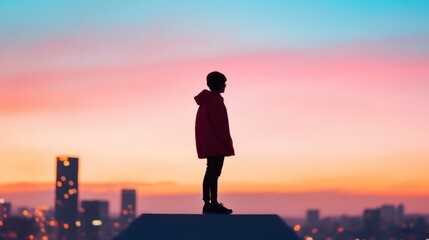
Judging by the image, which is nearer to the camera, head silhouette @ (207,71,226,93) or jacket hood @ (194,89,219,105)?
jacket hood @ (194,89,219,105)

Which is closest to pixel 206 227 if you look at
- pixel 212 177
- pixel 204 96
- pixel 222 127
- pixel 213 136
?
pixel 212 177

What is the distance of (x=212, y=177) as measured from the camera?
58.5 ft

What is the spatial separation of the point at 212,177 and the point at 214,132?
0.88 metres

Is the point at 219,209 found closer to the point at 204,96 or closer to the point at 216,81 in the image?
the point at 204,96

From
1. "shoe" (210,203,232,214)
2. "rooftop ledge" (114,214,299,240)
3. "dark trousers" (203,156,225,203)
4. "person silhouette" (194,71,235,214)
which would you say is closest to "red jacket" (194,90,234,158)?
"person silhouette" (194,71,235,214)

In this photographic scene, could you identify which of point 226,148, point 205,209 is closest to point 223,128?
point 226,148

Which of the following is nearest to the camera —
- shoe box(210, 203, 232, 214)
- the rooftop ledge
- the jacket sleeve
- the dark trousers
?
the rooftop ledge

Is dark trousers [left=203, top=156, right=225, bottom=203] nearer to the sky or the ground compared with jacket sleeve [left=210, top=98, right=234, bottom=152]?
nearer to the ground

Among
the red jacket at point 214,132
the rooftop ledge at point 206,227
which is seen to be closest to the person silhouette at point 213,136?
the red jacket at point 214,132

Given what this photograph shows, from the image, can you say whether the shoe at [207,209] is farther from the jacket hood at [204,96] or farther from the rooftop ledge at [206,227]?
the jacket hood at [204,96]

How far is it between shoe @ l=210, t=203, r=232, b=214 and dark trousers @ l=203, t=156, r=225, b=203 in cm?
10

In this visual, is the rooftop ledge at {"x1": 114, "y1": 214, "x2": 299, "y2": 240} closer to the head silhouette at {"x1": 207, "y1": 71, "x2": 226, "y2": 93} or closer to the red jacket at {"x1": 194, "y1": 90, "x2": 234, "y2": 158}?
the red jacket at {"x1": 194, "y1": 90, "x2": 234, "y2": 158}

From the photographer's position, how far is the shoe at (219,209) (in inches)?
693

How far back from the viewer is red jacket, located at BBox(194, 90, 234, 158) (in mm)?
17469
